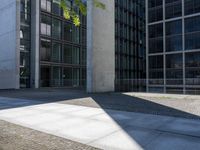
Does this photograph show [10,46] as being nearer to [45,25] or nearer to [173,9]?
[45,25]

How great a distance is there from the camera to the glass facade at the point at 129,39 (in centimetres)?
5106

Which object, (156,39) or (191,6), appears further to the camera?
(156,39)

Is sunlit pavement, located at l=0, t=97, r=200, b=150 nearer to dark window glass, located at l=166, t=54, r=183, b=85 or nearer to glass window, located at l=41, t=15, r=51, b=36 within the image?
glass window, located at l=41, t=15, r=51, b=36

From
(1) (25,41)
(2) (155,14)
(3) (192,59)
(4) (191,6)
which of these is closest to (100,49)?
(1) (25,41)

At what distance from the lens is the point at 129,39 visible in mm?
55469

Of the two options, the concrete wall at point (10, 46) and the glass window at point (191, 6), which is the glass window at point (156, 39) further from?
the concrete wall at point (10, 46)

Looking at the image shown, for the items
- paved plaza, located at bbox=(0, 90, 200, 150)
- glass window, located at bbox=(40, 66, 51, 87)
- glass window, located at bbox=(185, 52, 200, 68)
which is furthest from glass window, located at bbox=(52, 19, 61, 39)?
paved plaza, located at bbox=(0, 90, 200, 150)

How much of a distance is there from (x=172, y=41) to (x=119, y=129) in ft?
159

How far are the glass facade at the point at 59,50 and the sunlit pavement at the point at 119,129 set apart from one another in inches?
1097

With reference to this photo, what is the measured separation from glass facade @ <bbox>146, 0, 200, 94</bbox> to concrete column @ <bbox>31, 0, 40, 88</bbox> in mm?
22447

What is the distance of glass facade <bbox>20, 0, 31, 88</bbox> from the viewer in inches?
1372

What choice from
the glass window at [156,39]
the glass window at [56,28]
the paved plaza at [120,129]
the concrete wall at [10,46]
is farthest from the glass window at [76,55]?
the paved plaza at [120,129]

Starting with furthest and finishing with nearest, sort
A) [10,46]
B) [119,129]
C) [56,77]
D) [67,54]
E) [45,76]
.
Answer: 1. [67,54]
2. [56,77]
3. [45,76]
4. [10,46]
5. [119,129]

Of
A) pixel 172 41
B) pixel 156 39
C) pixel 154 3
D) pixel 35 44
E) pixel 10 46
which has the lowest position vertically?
pixel 10 46
